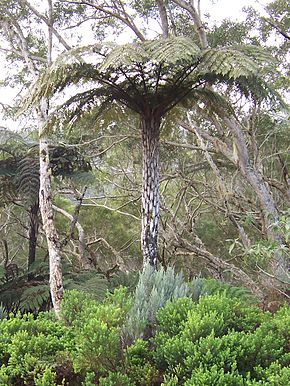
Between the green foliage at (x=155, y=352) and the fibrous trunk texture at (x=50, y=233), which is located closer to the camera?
the green foliage at (x=155, y=352)

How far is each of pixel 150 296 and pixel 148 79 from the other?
207cm

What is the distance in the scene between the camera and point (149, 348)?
2078 millimetres

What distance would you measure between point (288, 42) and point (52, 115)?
4631 mm

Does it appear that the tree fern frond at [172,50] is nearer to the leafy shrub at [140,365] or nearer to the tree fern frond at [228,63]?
the tree fern frond at [228,63]

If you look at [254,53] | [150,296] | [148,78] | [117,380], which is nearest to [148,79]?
[148,78]

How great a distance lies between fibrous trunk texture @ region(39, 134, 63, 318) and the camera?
11.1 feet

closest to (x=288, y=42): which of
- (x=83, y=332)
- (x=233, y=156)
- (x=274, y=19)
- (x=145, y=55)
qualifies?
(x=274, y=19)

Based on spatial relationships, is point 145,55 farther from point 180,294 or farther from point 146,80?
point 180,294

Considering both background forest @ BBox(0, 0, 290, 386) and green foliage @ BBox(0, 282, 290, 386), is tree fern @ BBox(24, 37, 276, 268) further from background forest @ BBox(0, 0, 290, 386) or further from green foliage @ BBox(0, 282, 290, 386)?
green foliage @ BBox(0, 282, 290, 386)

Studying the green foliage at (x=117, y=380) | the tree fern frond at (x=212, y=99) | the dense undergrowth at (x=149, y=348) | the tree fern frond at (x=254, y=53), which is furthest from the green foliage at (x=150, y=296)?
the tree fern frond at (x=254, y=53)

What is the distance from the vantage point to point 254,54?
3723 mm

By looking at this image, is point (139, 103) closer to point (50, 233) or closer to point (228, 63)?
point (228, 63)

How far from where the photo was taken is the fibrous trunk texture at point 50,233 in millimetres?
3389

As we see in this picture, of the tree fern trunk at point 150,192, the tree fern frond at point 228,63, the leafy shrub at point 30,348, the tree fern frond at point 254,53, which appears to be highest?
the tree fern frond at point 254,53
